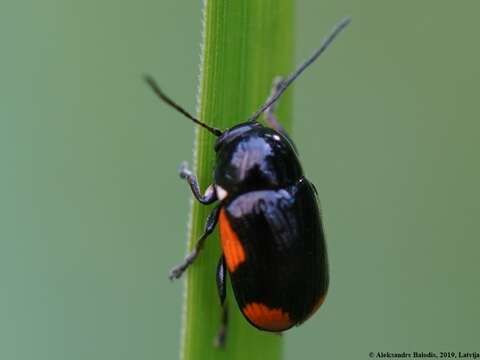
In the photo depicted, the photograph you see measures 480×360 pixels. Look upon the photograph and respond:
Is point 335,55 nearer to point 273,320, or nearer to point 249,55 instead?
point 249,55

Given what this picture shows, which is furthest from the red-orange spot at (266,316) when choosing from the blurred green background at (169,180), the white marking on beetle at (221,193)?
the blurred green background at (169,180)

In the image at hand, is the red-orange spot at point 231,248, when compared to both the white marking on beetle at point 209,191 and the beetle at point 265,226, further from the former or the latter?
the white marking on beetle at point 209,191

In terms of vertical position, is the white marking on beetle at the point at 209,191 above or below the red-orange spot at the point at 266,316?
above

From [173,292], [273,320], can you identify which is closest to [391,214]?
[173,292]

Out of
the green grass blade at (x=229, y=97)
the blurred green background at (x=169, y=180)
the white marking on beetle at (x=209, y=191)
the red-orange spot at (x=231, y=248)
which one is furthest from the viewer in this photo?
the blurred green background at (x=169, y=180)

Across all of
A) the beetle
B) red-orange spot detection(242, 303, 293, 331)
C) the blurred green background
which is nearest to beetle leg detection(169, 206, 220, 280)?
the beetle

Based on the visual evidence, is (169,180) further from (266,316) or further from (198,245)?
(266,316)
